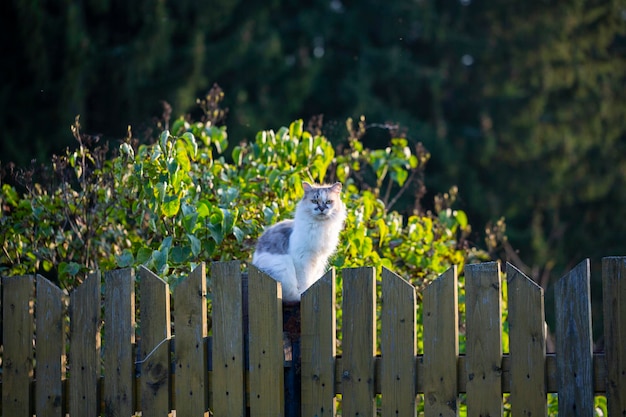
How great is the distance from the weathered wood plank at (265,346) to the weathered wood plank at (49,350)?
869 millimetres

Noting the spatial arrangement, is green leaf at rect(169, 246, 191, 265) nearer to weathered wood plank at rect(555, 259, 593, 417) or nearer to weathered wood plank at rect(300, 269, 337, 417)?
weathered wood plank at rect(300, 269, 337, 417)

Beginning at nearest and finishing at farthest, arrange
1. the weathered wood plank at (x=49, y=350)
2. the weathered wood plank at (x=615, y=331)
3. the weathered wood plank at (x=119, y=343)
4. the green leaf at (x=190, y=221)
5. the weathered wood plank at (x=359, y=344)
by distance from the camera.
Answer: the weathered wood plank at (x=615, y=331), the weathered wood plank at (x=359, y=344), the weathered wood plank at (x=119, y=343), the weathered wood plank at (x=49, y=350), the green leaf at (x=190, y=221)

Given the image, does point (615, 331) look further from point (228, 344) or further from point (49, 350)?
point (49, 350)

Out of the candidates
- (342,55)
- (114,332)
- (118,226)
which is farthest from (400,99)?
(114,332)

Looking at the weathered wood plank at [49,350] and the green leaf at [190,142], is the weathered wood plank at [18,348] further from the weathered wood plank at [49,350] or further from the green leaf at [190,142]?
the green leaf at [190,142]

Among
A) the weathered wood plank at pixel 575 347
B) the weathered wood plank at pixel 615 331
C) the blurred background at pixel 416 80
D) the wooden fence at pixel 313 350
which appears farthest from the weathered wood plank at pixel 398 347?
the blurred background at pixel 416 80

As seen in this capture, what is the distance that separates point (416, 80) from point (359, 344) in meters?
13.2

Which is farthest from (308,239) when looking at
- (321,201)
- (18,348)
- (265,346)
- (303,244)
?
(18,348)

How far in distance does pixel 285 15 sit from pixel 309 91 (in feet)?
7.25

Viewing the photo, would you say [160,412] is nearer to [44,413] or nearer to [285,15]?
[44,413]

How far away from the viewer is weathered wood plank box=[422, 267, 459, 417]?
325 cm

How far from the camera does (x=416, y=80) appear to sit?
53.1ft

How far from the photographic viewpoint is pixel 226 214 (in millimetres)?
4016

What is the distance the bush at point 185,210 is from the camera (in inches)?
162
